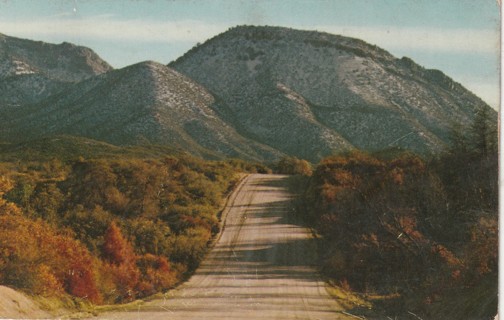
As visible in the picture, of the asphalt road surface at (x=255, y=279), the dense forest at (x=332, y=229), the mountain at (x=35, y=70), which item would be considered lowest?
the asphalt road surface at (x=255, y=279)

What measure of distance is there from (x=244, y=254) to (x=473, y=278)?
9875mm

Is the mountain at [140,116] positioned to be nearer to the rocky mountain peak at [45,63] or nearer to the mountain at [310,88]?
the mountain at [310,88]

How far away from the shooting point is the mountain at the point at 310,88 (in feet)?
223

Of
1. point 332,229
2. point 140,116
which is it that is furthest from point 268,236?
point 140,116

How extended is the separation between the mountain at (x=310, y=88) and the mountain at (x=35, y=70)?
2516 centimetres

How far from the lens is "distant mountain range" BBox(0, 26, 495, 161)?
72938 mm

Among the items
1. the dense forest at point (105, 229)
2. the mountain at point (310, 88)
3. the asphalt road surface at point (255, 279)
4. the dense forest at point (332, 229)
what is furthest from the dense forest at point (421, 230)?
the mountain at point (310, 88)

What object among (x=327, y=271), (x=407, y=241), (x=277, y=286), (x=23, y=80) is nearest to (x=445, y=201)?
(x=407, y=241)

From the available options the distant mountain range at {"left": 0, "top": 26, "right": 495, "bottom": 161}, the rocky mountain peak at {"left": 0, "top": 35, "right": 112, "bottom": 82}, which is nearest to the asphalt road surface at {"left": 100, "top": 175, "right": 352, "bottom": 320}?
the distant mountain range at {"left": 0, "top": 26, "right": 495, "bottom": 161}

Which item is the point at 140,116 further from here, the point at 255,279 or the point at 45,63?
the point at 45,63

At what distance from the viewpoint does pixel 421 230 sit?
23594 millimetres

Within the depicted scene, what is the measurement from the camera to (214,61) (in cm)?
11650

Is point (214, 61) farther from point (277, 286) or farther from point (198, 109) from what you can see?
point (277, 286)

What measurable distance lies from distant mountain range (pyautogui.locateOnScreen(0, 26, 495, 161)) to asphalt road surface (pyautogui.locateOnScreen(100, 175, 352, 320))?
80.1 feet
